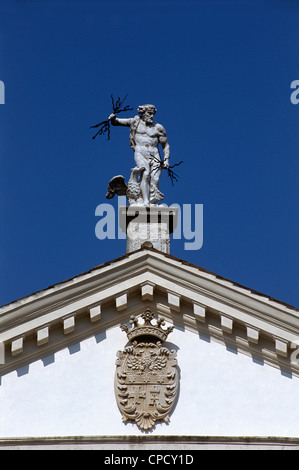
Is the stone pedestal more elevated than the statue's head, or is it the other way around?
the statue's head

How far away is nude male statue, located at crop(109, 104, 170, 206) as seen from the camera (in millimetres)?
24578

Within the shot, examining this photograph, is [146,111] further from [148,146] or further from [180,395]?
[180,395]

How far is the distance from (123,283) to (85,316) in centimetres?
87

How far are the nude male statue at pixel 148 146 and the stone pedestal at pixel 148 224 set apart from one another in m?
0.24

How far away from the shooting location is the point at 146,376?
20.7 m

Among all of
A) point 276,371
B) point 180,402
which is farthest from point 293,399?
point 180,402

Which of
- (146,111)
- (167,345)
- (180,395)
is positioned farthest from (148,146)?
(180,395)

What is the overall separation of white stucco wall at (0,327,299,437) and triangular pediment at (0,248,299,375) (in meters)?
0.23

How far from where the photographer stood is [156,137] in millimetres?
25328

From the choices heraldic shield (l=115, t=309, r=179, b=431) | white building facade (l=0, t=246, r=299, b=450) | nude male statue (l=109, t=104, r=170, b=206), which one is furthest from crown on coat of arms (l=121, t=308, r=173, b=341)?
nude male statue (l=109, t=104, r=170, b=206)

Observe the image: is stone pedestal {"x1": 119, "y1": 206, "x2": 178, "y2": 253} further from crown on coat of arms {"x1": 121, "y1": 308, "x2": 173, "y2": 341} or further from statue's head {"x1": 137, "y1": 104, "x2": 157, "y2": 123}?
crown on coat of arms {"x1": 121, "y1": 308, "x2": 173, "y2": 341}

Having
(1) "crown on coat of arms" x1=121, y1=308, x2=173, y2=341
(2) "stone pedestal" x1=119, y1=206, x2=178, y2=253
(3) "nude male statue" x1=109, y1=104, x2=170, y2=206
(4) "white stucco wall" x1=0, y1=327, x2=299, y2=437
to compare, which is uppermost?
(3) "nude male statue" x1=109, y1=104, x2=170, y2=206

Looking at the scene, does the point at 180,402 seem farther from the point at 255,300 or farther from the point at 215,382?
the point at 255,300

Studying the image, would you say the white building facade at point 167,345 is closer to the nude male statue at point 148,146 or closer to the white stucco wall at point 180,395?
the white stucco wall at point 180,395
